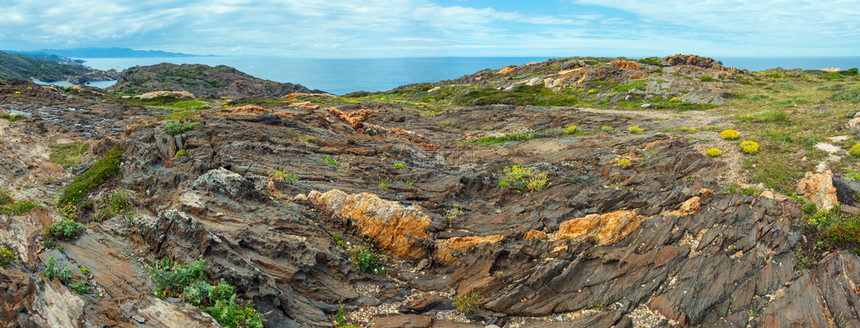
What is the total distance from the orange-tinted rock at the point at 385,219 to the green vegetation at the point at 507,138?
20190mm

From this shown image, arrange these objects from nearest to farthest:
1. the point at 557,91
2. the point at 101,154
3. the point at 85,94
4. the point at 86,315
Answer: the point at 86,315 → the point at 101,154 → the point at 557,91 → the point at 85,94

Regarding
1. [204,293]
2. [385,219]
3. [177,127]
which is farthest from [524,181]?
[177,127]

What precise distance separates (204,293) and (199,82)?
124687 millimetres

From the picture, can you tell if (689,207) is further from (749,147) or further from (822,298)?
(749,147)

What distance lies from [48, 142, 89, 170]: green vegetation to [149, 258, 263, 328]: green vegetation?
21425 millimetres

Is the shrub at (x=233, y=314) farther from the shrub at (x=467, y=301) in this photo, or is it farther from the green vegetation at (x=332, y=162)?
the green vegetation at (x=332, y=162)

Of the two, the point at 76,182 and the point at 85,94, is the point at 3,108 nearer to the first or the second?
the point at 76,182

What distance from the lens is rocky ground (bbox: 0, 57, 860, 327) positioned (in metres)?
10.7

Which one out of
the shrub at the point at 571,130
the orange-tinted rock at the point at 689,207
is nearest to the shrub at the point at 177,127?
the orange-tinted rock at the point at 689,207

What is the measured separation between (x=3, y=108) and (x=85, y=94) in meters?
40.2

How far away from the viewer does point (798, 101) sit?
38.4 m

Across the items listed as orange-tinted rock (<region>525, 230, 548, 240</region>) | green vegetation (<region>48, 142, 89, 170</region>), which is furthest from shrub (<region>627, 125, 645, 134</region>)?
green vegetation (<region>48, 142, 89, 170</region>)

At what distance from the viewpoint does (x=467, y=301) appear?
12547 mm

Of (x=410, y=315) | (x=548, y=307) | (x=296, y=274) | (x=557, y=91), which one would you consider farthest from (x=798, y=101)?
(x=296, y=274)
